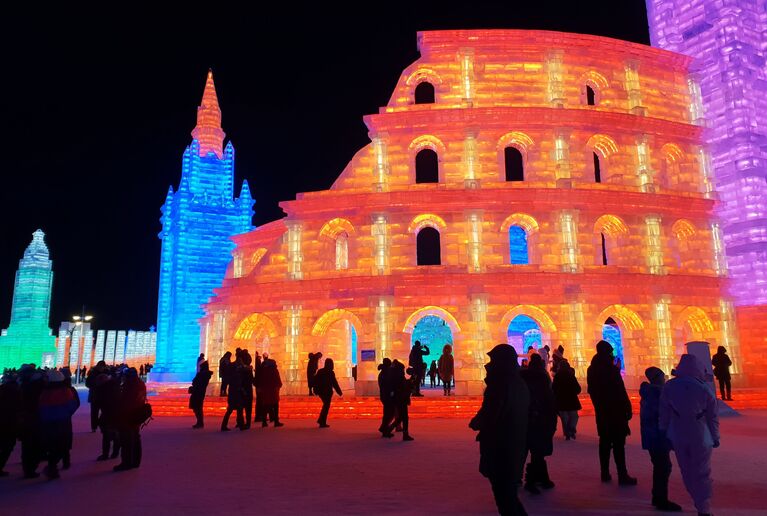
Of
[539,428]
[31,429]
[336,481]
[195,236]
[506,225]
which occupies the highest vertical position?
[195,236]

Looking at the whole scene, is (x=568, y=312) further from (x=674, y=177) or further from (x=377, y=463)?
(x=377, y=463)

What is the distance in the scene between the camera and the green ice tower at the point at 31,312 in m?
70.2

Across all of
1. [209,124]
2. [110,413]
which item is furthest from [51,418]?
[209,124]

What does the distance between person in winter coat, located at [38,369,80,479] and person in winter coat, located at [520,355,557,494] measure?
7014mm

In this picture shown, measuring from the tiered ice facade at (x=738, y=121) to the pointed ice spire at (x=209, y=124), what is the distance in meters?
34.9

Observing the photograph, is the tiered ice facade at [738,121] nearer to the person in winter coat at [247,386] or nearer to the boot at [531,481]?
the person in winter coat at [247,386]

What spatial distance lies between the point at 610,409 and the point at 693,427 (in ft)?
5.82

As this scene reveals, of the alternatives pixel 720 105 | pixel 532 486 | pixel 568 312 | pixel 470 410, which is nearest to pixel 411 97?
pixel 568 312

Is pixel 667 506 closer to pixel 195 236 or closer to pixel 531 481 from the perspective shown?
pixel 531 481

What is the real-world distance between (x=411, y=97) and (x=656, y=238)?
461 inches

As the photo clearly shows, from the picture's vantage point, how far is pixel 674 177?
25.4 meters

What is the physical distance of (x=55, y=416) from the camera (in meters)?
8.87

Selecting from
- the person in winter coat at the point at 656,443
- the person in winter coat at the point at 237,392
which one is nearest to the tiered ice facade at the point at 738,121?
the person in winter coat at the point at 656,443

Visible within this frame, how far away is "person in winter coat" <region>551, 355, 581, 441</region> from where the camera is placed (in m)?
11.7
